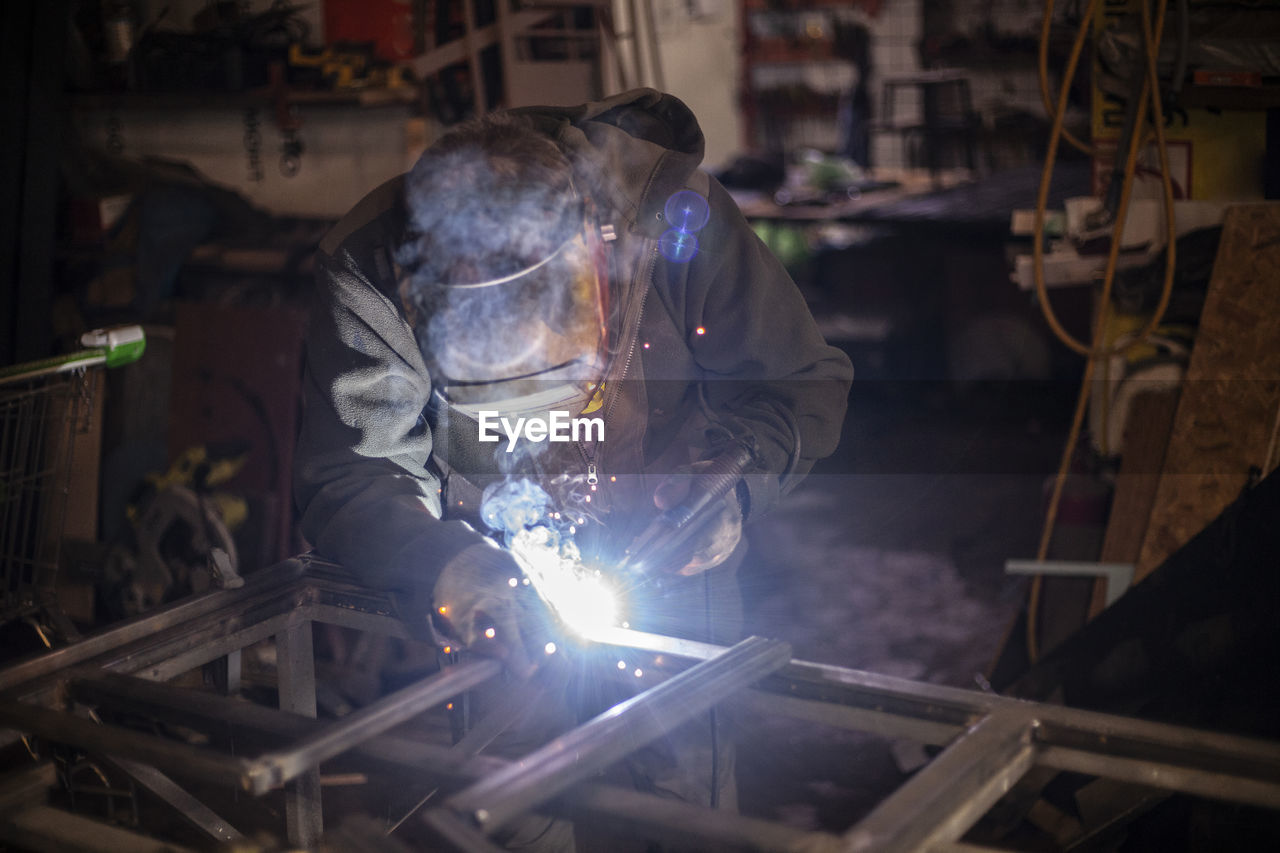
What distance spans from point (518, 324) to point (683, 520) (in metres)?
0.45

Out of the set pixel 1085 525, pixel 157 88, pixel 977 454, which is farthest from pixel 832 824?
pixel 157 88

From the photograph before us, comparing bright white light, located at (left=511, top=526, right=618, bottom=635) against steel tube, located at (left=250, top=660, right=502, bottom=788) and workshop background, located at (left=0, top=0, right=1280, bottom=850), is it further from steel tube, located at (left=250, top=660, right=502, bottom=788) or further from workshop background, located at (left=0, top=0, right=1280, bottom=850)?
workshop background, located at (left=0, top=0, right=1280, bottom=850)

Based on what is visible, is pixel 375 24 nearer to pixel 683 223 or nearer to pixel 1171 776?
pixel 683 223

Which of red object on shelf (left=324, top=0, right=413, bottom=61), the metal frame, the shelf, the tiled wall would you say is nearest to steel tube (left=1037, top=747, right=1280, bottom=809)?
the metal frame

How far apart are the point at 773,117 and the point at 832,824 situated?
35.1 ft

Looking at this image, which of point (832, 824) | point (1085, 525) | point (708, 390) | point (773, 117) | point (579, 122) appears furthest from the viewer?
point (773, 117)

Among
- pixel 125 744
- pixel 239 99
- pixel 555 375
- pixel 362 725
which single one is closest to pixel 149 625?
pixel 125 744

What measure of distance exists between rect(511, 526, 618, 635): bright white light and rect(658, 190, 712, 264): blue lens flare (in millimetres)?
533

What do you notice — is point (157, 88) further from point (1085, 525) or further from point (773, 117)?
point (773, 117)

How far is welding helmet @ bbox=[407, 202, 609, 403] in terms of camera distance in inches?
58.3

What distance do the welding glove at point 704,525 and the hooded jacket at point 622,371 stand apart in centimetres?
8

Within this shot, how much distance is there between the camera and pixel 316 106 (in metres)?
5.11

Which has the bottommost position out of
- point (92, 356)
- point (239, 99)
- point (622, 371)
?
point (92, 356)

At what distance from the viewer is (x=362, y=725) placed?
54.4 inches
